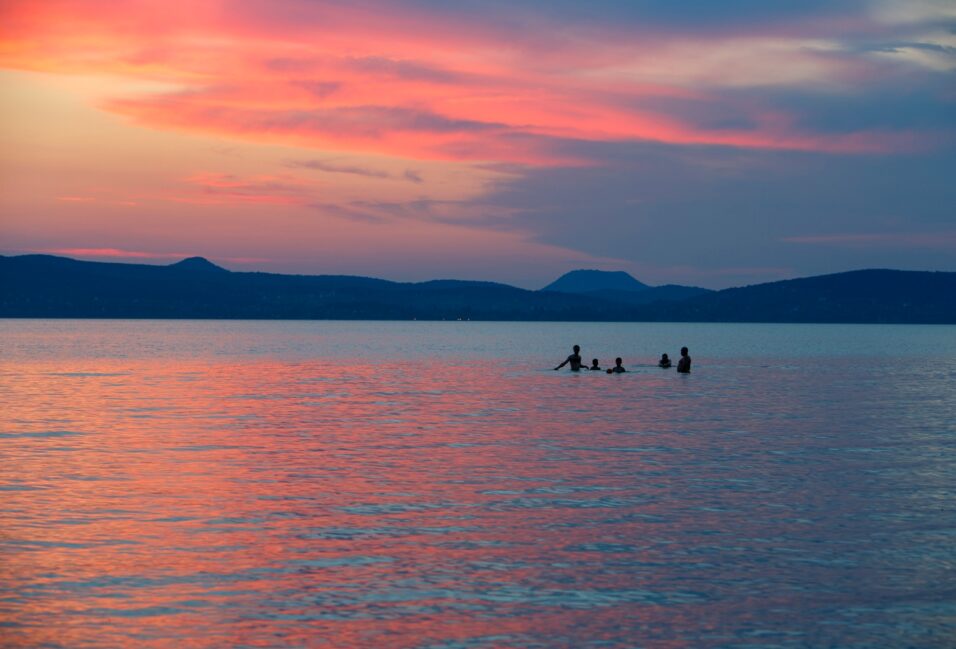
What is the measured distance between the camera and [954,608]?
16797 millimetres

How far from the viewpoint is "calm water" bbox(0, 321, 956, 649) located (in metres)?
15.8

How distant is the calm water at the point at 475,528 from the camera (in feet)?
51.9

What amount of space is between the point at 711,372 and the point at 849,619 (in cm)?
7920

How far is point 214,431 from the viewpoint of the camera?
4250 centimetres

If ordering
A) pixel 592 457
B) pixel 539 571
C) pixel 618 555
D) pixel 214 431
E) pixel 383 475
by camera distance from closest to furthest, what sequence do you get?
pixel 539 571 < pixel 618 555 < pixel 383 475 < pixel 592 457 < pixel 214 431

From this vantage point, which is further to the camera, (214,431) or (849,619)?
(214,431)

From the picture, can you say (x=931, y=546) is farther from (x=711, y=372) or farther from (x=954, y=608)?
(x=711, y=372)

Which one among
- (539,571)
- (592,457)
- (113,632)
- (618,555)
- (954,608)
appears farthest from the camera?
(592,457)

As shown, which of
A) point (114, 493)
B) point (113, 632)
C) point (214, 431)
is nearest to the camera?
point (113, 632)

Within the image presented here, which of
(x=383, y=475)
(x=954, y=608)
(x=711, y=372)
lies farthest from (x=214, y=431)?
(x=711, y=372)

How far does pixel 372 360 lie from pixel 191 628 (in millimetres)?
102456

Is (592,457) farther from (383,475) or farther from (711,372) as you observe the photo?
(711,372)

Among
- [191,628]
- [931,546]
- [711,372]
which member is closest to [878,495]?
[931,546]

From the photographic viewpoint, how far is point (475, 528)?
22.7 m
